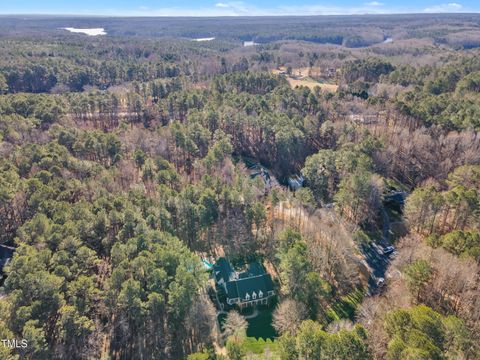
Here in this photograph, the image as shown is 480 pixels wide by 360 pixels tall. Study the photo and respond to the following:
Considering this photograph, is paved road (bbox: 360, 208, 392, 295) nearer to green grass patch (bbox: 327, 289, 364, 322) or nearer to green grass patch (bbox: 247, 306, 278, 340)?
green grass patch (bbox: 327, 289, 364, 322)

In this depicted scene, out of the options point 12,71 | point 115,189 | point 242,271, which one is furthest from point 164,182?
point 12,71

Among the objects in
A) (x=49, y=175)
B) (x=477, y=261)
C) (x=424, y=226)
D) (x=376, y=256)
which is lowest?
(x=376, y=256)

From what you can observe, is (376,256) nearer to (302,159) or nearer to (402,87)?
(302,159)

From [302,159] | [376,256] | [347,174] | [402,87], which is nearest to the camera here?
[376,256]

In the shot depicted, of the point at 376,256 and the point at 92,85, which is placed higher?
the point at 92,85

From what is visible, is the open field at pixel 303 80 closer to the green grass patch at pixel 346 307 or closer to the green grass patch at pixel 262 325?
the green grass patch at pixel 346 307

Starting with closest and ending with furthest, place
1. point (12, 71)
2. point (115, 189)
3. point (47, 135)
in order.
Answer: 1. point (115, 189)
2. point (47, 135)
3. point (12, 71)

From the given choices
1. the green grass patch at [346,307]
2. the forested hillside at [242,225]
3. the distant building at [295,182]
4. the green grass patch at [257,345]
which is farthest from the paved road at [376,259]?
the distant building at [295,182]

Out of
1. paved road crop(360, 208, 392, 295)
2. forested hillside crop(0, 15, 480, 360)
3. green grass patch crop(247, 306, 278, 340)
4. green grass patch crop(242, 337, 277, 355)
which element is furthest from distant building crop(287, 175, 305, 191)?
green grass patch crop(242, 337, 277, 355)
